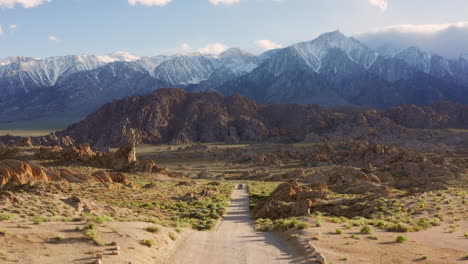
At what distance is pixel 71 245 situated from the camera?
46.9 feet

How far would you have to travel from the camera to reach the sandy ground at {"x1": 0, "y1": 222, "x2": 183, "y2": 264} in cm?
1292

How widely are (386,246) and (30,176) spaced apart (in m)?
27.2

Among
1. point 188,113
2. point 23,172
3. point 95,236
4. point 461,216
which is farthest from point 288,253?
point 188,113

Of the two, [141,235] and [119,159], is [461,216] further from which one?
[119,159]

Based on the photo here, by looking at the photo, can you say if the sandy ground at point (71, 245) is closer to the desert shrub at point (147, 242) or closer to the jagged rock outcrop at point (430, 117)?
the desert shrub at point (147, 242)

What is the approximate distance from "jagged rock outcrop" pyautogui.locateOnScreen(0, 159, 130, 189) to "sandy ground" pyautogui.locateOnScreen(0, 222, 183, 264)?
1302 cm

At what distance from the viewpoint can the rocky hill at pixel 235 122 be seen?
144m

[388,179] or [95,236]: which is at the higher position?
[95,236]

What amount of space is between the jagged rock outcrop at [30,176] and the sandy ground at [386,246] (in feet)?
66.1

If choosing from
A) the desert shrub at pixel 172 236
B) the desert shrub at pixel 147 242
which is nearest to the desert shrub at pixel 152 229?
the desert shrub at pixel 172 236

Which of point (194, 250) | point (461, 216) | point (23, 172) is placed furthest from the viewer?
point (23, 172)

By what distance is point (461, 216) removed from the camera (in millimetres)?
24609

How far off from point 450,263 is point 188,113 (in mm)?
151486

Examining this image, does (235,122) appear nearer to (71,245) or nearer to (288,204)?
(288,204)
